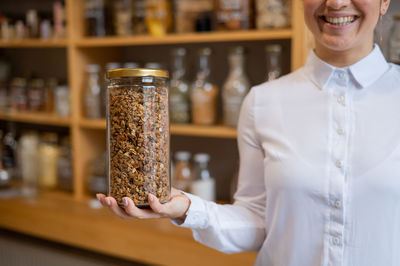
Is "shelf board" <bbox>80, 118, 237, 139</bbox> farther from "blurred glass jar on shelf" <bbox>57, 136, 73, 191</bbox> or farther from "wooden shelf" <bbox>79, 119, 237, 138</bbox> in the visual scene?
"blurred glass jar on shelf" <bbox>57, 136, 73, 191</bbox>

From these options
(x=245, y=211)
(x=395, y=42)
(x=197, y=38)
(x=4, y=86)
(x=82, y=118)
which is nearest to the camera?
(x=245, y=211)

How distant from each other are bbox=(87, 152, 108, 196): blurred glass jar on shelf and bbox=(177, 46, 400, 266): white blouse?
3.36ft

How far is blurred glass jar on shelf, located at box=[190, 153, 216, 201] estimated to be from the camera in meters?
1.69

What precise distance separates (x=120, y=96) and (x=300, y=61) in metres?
0.75

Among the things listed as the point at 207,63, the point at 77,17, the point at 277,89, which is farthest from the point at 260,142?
the point at 77,17

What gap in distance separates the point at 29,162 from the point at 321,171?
1670mm

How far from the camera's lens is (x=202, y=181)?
1.70 meters

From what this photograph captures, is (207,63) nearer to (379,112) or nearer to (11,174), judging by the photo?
(379,112)

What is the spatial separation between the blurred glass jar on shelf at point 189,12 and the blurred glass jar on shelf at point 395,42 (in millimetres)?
647

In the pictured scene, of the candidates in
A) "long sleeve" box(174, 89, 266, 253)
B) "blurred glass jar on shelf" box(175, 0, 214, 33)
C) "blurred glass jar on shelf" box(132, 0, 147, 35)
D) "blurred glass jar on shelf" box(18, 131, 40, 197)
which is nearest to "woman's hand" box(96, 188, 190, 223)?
"long sleeve" box(174, 89, 266, 253)

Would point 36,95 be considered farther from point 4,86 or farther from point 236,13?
point 236,13

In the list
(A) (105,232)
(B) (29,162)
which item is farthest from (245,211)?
(B) (29,162)

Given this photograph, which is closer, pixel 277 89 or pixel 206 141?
pixel 277 89

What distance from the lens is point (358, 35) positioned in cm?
80
